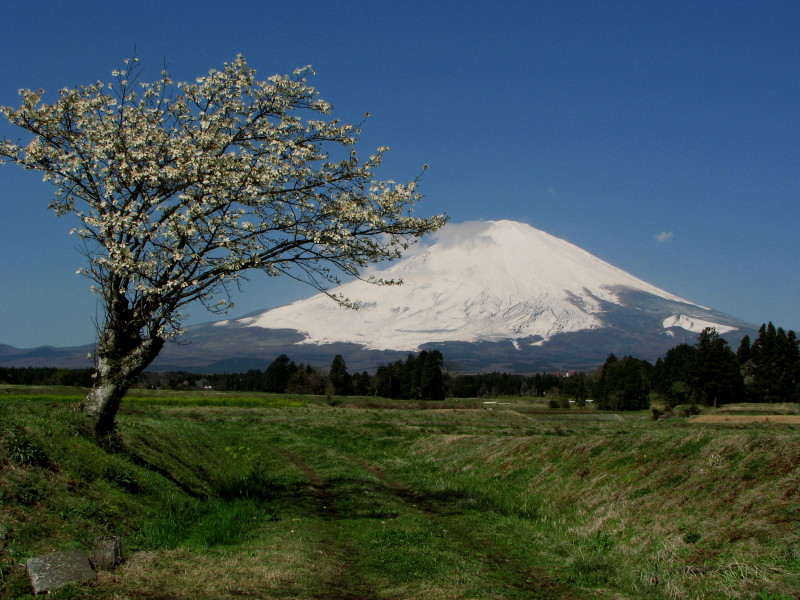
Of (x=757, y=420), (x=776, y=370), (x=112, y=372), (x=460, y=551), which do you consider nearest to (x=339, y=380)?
(x=776, y=370)

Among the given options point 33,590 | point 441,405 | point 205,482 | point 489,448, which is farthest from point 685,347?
point 33,590

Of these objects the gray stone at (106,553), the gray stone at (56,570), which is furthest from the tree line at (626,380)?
the gray stone at (56,570)

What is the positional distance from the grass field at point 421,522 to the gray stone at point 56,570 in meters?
0.17

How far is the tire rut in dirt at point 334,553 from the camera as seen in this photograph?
9.21m

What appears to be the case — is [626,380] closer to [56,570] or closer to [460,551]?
[460,551]

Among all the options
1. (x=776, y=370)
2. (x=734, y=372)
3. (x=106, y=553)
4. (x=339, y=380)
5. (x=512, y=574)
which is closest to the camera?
(x=106, y=553)

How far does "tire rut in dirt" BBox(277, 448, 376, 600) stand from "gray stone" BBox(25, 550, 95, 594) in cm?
314

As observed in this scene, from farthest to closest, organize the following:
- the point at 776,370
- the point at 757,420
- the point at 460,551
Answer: the point at 776,370 → the point at 757,420 → the point at 460,551

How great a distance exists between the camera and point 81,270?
15.1 m

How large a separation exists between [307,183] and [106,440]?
26.5 feet

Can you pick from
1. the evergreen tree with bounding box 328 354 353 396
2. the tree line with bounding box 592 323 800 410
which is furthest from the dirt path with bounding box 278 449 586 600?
the evergreen tree with bounding box 328 354 353 396

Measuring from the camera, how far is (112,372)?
1526 centimetres

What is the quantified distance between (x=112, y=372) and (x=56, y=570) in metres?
7.67

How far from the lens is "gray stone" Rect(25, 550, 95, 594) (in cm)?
799
